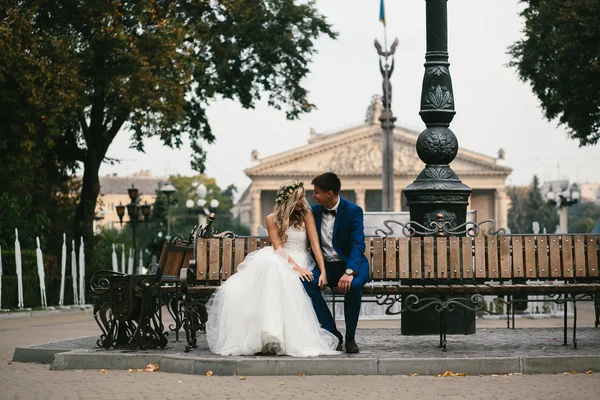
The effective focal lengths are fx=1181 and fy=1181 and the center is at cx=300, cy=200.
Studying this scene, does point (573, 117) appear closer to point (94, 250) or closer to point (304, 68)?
point (304, 68)

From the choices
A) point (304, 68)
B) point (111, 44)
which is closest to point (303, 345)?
point (111, 44)

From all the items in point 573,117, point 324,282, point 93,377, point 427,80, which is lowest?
point 93,377

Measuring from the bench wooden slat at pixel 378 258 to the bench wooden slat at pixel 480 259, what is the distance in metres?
0.81

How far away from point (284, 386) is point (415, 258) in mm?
2534

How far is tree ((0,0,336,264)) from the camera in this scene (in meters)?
27.2

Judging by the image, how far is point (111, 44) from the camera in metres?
27.8

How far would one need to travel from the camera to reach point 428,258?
10203 mm

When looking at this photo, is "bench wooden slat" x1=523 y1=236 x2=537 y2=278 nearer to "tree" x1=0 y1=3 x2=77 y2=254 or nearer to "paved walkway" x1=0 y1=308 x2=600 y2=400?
"paved walkway" x1=0 y1=308 x2=600 y2=400

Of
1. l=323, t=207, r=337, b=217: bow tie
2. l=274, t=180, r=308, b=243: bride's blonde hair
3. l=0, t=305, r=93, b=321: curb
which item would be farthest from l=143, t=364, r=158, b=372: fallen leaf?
l=0, t=305, r=93, b=321: curb

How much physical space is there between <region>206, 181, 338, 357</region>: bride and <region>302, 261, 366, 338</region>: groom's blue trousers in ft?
0.35

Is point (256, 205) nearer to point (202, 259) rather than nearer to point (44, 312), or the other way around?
point (44, 312)

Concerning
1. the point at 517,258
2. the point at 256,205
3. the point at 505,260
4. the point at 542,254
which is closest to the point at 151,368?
the point at 505,260

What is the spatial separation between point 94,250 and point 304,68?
25.6ft

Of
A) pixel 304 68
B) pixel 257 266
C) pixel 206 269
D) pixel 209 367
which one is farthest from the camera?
pixel 304 68
